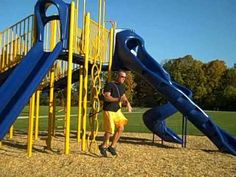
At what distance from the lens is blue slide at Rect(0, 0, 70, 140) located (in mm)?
7828

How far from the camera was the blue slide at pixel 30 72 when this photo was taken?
7828 millimetres

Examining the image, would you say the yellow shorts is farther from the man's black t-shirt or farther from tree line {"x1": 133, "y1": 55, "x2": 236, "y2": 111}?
tree line {"x1": 133, "y1": 55, "x2": 236, "y2": 111}

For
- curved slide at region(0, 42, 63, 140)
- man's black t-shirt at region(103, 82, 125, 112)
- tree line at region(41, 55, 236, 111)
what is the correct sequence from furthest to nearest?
tree line at region(41, 55, 236, 111) < man's black t-shirt at region(103, 82, 125, 112) < curved slide at region(0, 42, 63, 140)

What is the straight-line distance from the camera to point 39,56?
9031mm

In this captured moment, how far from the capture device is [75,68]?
12758mm

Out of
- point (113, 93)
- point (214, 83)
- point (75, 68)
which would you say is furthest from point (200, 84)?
point (113, 93)

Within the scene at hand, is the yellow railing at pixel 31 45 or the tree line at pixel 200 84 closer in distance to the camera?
the yellow railing at pixel 31 45

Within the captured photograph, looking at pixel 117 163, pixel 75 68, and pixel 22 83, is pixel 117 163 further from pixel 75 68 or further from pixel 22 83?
pixel 75 68

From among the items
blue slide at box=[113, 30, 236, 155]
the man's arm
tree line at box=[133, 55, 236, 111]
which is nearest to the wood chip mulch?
blue slide at box=[113, 30, 236, 155]

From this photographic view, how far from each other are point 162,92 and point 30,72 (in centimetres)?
390

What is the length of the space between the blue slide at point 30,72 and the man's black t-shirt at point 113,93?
1.36 meters

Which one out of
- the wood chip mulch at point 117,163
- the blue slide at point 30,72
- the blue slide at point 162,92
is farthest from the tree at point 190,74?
the blue slide at point 30,72

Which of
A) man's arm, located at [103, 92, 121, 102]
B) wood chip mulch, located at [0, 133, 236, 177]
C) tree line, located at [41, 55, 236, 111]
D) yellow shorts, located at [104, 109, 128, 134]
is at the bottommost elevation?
wood chip mulch, located at [0, 133, 236, 177]

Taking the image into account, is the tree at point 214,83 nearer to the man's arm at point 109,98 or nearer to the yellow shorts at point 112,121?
the yellow shorts at point 112,121
